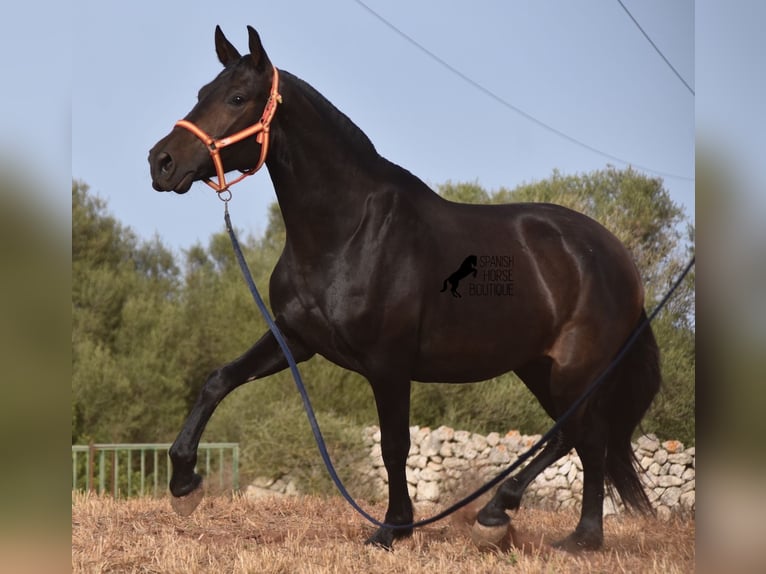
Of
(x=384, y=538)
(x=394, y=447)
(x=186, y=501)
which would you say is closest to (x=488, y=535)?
(x=384, y=538)

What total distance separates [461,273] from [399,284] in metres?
0.33

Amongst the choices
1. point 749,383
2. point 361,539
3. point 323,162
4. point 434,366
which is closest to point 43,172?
point 323,162

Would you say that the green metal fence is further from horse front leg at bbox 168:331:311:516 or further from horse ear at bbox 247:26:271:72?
horse ear at bbox 247:26:271:72

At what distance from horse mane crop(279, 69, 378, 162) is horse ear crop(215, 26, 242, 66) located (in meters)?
0.22

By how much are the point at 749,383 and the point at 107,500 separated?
398cm

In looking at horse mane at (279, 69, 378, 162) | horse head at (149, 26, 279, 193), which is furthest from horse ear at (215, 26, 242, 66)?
horse mane at (279, 69, 378, 162)

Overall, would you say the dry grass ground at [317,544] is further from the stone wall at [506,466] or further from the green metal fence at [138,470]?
the green metal fence at [138,470]

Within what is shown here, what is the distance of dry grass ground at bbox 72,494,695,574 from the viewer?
394 cm

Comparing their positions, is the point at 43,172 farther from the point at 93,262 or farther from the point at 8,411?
the point at 93,262

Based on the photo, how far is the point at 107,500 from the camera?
5.83 m

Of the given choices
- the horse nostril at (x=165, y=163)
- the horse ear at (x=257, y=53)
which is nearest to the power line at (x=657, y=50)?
the horse ear at (x=257, y=53)

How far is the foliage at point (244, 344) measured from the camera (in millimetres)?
5469

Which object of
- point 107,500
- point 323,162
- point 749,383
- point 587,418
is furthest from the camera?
point 107,500

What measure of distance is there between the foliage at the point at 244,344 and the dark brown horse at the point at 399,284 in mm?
762
